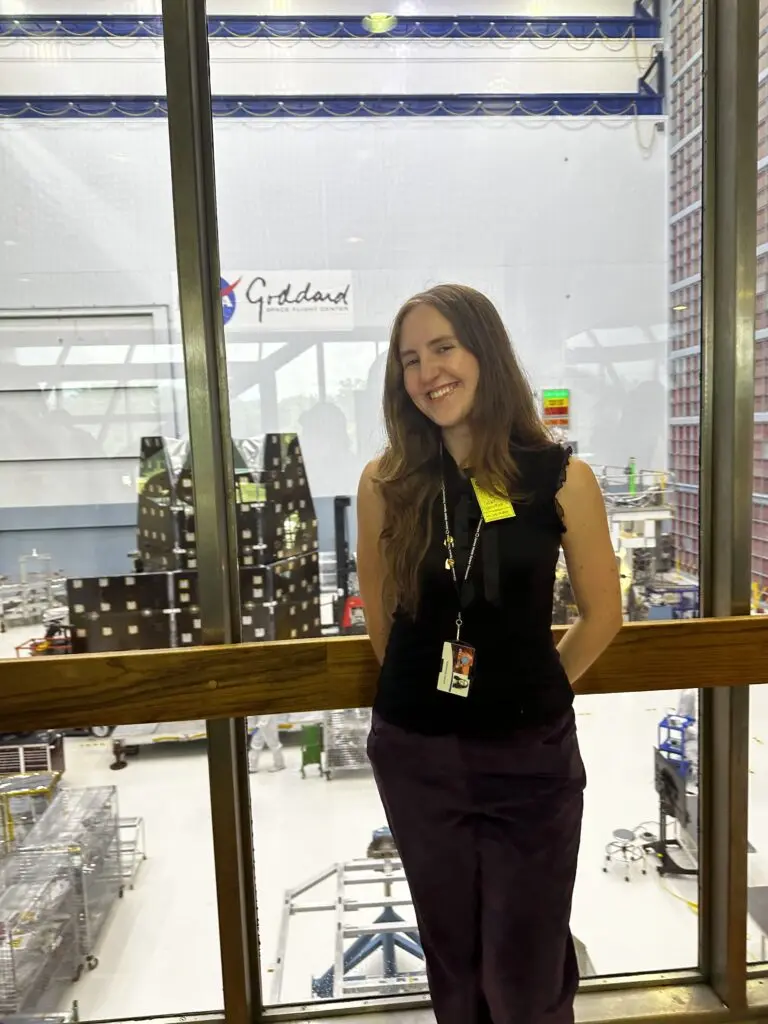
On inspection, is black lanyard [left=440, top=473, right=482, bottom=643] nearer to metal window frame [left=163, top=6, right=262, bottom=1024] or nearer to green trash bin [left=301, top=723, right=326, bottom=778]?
metal window frame [left=163, top=6, right=262, bottom=1024]

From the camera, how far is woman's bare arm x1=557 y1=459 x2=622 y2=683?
1057mm

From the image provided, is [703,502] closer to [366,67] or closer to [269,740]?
[269,740]

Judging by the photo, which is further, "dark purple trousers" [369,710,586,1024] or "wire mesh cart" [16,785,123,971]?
"wire mesh cart" [16,785,123,971]

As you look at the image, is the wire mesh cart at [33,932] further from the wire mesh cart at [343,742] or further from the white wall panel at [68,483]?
the white wall panel at [68,483]

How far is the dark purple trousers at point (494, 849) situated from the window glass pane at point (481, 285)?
63 centimetres

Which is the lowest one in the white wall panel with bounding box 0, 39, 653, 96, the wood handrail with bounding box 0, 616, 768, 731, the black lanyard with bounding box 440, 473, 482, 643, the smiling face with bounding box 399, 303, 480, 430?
the wood handrail with bounding box 0, 616, 768, 731

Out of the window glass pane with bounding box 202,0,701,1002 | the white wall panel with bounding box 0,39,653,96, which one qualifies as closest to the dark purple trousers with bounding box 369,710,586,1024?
the window glass pane with bounding box 202,0,701,1002

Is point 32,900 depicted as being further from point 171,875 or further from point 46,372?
point 46,372

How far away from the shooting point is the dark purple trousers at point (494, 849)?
1.03m

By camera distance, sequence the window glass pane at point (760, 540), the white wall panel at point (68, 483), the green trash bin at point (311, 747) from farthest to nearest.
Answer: the green trash bin at point (311, 747) → the white wall panel at point (68, 483) → the window glass pane at point (760, 540)

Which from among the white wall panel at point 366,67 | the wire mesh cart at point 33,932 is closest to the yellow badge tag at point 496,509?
the white wall panel at point 366,67

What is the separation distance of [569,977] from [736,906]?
2.16ft

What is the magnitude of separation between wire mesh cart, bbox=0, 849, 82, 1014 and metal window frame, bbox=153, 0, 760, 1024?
1.63ft

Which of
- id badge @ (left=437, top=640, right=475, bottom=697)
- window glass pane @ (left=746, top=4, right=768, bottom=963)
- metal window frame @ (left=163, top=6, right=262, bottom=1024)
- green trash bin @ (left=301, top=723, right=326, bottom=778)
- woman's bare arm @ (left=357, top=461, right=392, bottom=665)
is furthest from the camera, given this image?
green trash bin @ (left=301, top=723, right=326, bottom=778)
